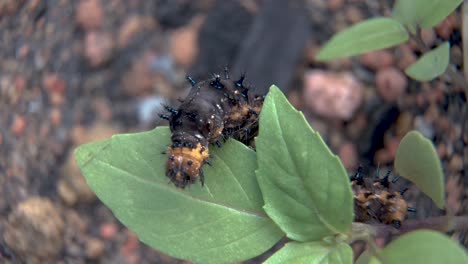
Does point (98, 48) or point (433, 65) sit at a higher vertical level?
point (98, 48)

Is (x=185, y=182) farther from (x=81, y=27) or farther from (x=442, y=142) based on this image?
(x=81, y=27)

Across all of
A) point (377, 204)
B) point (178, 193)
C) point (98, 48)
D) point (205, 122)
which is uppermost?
point (98, 48)

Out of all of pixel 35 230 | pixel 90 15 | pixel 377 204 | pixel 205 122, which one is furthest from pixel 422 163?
pixel 90 15

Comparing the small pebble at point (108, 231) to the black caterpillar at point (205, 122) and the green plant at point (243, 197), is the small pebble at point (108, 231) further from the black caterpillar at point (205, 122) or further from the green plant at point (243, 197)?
the green plant at point (243, 197)

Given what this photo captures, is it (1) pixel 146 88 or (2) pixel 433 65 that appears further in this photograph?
(1) pixel 146 88

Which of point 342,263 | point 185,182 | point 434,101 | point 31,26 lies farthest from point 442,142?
point 31,26

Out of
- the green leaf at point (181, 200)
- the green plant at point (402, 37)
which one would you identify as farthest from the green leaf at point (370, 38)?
the green leaf at point (181, 200)

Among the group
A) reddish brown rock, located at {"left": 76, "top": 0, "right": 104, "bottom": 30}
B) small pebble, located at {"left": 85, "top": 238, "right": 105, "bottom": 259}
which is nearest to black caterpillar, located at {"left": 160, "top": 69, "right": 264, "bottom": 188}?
small pebble, located at {"left": 85, "top": 238, "right": 105, "bottom": 259}

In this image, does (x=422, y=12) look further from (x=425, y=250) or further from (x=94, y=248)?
(x=94, y=248)
